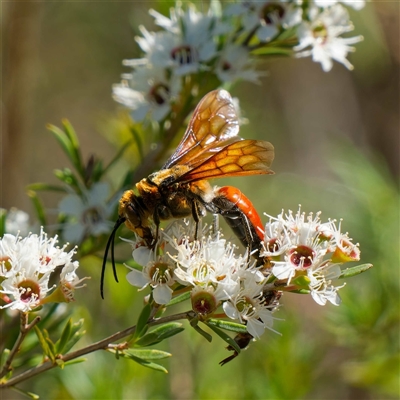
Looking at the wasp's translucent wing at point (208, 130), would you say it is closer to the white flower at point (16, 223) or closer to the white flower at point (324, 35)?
the white flower at point (324, 35)

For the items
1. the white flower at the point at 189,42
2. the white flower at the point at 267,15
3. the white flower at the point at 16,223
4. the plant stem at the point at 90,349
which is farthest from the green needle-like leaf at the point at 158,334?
the white flower at the point at 267,15

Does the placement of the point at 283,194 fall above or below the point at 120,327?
above

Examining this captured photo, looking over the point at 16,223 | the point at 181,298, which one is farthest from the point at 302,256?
the point at 16,223

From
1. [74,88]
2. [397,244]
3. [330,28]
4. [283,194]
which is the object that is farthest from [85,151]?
[330,28]

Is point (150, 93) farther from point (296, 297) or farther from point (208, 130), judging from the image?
point (296, 297)

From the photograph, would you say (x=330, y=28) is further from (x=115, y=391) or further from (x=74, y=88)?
(x=74, y=88)

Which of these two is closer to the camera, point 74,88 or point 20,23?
point 20,23

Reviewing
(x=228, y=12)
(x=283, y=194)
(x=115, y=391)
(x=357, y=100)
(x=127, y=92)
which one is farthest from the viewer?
(x=357, y=100)
